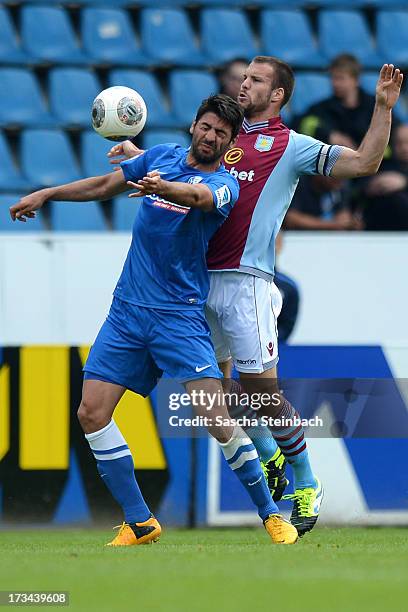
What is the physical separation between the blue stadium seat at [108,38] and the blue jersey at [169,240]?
704cm

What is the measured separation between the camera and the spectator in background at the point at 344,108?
1132cm

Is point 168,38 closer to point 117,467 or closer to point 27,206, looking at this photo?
point 27,206

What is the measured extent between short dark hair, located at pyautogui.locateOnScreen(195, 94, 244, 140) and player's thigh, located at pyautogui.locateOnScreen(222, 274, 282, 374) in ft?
2.96

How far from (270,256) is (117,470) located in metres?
1.40

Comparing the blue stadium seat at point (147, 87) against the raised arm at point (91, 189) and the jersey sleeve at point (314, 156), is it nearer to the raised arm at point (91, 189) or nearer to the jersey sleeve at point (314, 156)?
the jersey sleeve at point (314, 156)

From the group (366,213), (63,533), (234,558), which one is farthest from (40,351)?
(366,213)

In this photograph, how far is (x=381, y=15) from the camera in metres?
14.5

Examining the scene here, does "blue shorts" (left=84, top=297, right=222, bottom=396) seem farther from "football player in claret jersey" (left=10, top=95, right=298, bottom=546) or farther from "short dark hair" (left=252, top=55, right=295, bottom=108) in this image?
"short dark hair" (left=252, top=55, right=295, bottom=108)

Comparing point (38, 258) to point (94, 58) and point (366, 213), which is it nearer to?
point (366, 213)

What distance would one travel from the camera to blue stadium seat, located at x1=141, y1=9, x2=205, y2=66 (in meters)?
13.6

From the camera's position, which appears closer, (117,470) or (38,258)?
(117,470)

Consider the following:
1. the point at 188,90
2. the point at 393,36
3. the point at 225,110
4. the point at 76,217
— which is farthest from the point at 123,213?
the point at 225,110

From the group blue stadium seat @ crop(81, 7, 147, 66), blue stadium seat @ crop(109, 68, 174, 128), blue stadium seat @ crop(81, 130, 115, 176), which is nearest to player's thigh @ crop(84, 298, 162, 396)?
blue stadium seat @ crop(81, 130, 115, 176)

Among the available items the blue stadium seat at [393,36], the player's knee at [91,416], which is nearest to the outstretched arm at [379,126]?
the player's knee at [91,416]
